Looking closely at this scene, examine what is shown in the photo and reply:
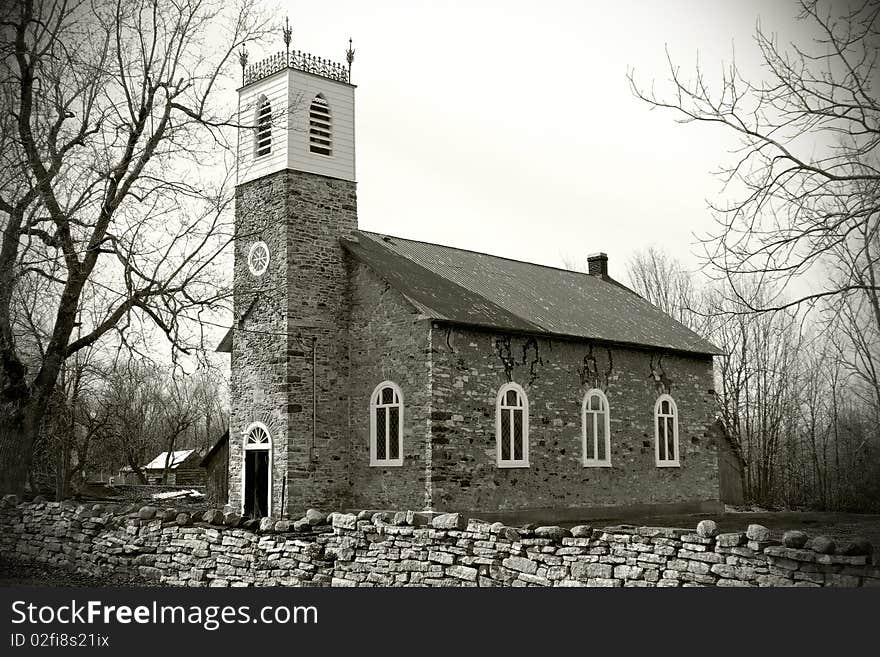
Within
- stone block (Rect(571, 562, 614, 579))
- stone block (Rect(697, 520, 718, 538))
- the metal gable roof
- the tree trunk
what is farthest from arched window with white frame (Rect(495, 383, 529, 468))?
stone block (Rect(697, 520, 718, 538))

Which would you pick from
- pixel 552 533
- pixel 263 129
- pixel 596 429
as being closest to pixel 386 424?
pixel 596 429

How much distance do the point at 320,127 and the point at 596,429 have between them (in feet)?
36.1

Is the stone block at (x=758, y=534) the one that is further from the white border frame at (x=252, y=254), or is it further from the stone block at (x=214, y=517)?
the white border frame at (x=252, y=254)

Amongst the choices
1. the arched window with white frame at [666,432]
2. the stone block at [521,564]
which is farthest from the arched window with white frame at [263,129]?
the stone block at [521,564]

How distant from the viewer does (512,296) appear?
25719mm

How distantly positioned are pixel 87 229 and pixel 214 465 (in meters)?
12.7

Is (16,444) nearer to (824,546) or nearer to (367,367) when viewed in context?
(367,367)

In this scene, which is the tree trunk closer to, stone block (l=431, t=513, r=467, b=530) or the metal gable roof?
the metal gable roof

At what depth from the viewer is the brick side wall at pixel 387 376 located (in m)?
20.7

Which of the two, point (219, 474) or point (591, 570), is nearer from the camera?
point (591, 570)

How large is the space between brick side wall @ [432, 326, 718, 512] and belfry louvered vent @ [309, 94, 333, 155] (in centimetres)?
597

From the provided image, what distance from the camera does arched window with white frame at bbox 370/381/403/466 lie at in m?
21.3

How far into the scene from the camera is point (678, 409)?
27609 millimetres

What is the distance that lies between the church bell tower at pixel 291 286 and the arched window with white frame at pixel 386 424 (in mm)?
958
